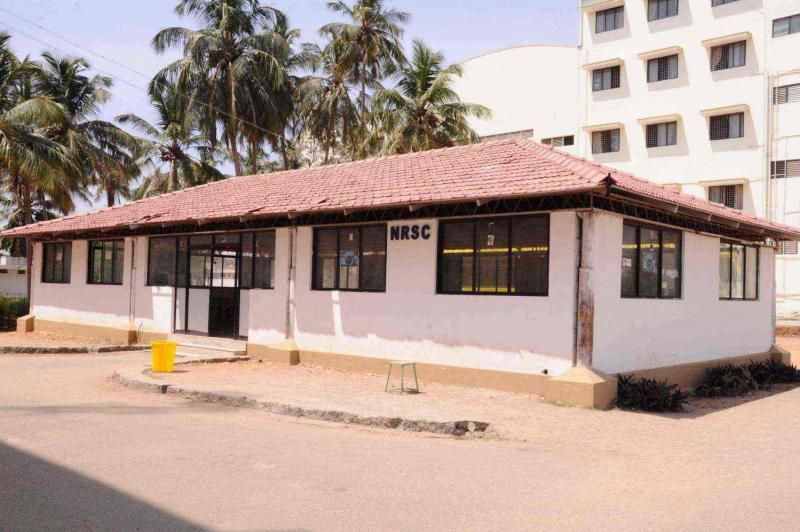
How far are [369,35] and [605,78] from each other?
13.1 metres

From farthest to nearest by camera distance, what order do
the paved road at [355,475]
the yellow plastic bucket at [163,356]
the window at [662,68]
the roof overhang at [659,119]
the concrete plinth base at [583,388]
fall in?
the window at [662,68] → the roof overhang at [659,119] → the yellow plastic bucket at [163,356] → the concrete plinth base at [583,388] → the paved road at [355,475]

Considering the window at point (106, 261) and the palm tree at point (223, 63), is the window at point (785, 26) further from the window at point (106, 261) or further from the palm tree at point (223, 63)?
the window at point (106, 261)

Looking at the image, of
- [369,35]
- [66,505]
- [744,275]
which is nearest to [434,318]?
[744,275]

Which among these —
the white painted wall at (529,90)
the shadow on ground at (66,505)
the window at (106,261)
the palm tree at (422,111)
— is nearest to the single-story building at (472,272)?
the window at (106,261)

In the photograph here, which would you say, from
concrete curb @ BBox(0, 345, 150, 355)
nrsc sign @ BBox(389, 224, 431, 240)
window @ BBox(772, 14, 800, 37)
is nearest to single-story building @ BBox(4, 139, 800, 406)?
nrsc sign @ BBox(389, 224, 431, 240)

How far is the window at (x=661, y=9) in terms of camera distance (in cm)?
3538

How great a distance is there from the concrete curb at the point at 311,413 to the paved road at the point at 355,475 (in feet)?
0.87

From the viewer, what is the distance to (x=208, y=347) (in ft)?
55.4

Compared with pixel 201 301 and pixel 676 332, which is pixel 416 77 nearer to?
pixel 201 301

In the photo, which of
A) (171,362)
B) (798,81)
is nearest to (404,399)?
(171,362)

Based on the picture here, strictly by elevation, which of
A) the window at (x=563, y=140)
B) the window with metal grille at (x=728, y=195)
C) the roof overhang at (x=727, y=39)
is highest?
the roof overhang at (x=727, y=39)

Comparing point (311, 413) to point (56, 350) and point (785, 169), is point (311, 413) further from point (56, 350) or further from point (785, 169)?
point (785, 169)

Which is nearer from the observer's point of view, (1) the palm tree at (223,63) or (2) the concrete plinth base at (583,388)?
(2) the concrete plinth base at (583,388)

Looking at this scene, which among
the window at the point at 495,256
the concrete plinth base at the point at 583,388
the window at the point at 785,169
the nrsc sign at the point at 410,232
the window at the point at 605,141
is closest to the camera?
the concrete plinth base at the point at 583,388
